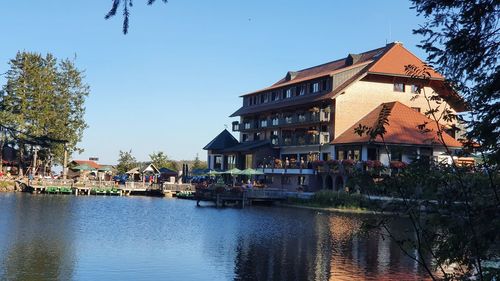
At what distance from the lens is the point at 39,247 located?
945 inches

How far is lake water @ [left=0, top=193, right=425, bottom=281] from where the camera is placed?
19.8 metres

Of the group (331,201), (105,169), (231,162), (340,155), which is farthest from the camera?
(105,169)

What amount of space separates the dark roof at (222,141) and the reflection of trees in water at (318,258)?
158 ft

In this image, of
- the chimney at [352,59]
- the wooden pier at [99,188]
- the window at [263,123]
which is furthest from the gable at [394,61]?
the wooden pier at [99,188]

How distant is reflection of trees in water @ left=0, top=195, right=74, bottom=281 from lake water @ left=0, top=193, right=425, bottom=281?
0.03m

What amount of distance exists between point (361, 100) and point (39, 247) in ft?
143

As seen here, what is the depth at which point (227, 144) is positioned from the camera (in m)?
81.2

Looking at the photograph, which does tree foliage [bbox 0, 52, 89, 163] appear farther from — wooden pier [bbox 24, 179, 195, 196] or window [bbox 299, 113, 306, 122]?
window [bbox 299, 113, 306, 122]

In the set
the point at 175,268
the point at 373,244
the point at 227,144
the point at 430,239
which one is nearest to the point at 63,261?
the point at 175,268

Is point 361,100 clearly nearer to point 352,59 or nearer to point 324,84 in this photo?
point 324,84

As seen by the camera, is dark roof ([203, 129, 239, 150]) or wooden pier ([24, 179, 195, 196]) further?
dark roof ([203, 129, 239, 150])

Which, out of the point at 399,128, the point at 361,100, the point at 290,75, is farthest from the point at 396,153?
the point at 290,75

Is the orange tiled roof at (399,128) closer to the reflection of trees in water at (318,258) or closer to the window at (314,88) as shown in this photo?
the window at (314,88)

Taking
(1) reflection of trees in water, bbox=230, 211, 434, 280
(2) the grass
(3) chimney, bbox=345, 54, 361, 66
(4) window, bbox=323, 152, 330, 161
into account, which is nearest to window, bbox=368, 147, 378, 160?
(2) the grass
